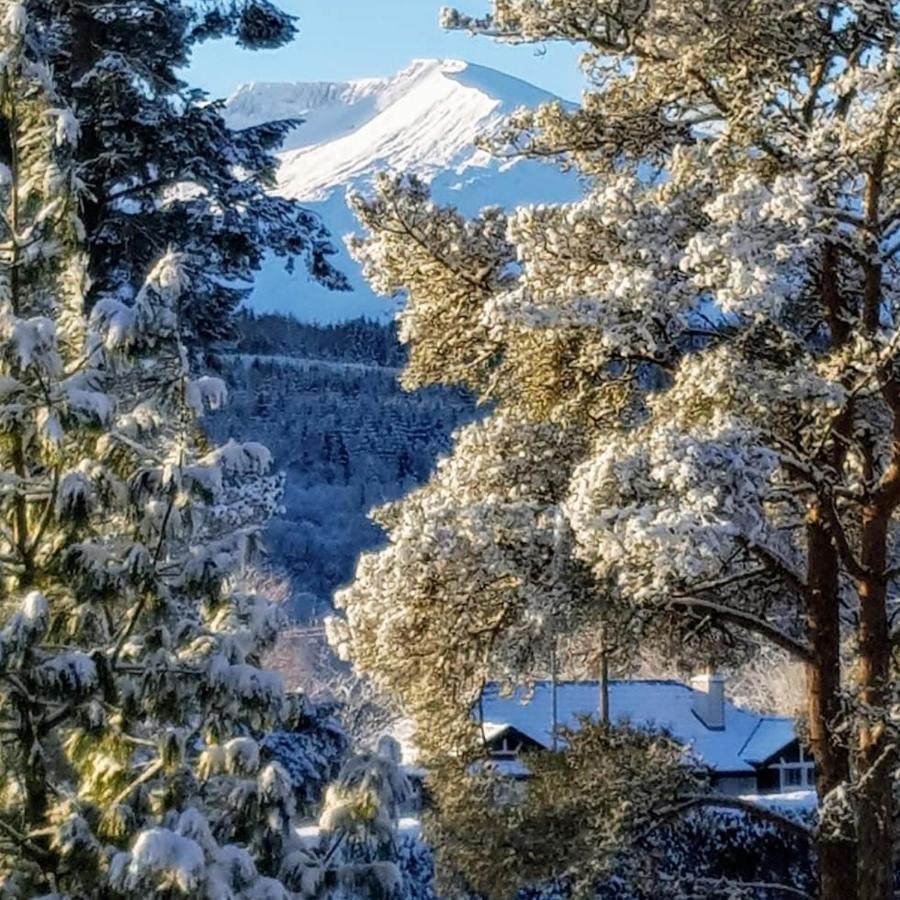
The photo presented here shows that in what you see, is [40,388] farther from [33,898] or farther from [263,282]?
[263,282]

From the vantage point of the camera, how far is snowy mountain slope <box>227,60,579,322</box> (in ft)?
309

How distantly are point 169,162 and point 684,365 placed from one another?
3667 mm

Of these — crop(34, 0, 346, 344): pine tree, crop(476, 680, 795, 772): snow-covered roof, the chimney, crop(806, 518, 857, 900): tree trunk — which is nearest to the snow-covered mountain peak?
crop(476, 680, 795, 772): snow-covered roof

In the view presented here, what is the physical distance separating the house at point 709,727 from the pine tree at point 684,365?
574 inches

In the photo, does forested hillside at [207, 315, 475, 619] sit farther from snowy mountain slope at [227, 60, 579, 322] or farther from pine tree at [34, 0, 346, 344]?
pine tree at [34, 0, 346, 344]

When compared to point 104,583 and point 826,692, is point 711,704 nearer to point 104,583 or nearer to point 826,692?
point 826,692

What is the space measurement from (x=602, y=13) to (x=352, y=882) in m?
4.88

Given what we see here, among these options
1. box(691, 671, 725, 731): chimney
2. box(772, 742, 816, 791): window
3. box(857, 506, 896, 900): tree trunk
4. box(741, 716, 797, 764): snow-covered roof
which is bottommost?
box(857, 506, 896, 900): tree trunk

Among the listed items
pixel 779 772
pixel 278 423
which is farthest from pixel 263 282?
pixel 779 772

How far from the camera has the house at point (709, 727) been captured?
22.7 m

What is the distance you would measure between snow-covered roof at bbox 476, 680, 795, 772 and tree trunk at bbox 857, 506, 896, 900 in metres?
14.6

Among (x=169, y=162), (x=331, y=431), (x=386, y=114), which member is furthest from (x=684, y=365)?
(x=386, y=114)

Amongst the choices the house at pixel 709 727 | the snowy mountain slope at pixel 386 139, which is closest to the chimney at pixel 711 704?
the house at pixel 709 727

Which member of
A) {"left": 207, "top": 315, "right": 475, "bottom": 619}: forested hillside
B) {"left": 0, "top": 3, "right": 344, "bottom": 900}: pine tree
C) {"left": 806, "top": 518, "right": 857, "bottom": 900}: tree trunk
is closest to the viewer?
{"left": 0, "top": 3, "right": 344, "bottom": 900}: pine tree
